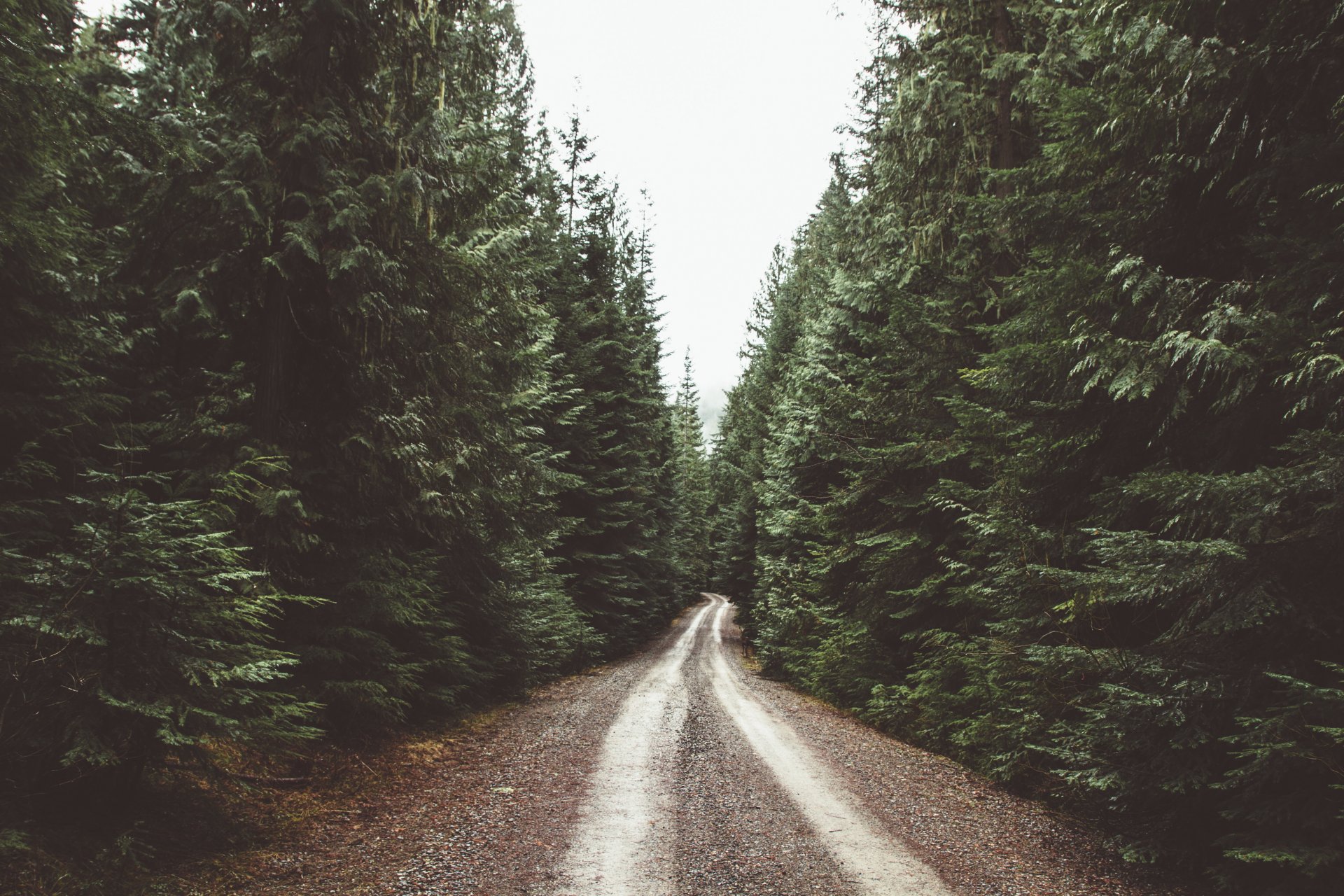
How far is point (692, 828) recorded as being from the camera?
6.30 m

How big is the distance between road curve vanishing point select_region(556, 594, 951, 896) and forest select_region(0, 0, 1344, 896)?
6.24ft

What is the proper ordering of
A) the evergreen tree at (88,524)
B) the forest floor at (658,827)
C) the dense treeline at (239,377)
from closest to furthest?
the evergreen tree at (88,524) → the dense treeline at (239,377) → the forest floor at (658,827)

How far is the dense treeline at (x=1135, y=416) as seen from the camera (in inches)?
175

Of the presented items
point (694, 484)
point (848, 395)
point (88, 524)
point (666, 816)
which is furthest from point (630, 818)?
point (694, 484)

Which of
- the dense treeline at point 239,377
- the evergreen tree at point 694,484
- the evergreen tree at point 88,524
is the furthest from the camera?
the evergreen tree at point 694,484

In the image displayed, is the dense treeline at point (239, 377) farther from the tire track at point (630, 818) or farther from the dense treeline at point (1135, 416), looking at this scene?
the dense treeline at point (1135, 416)

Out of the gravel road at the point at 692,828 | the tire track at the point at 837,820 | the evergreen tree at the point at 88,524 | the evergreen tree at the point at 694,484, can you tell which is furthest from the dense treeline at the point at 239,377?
the evergreen tree at the point at 694,484

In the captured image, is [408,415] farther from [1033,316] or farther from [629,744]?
[1033,316]

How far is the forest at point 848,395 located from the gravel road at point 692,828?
888mm

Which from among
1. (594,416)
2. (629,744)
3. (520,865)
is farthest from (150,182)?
(594,416)

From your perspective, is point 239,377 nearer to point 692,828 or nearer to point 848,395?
point 692,828

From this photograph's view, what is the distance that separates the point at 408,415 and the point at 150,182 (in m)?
3.61

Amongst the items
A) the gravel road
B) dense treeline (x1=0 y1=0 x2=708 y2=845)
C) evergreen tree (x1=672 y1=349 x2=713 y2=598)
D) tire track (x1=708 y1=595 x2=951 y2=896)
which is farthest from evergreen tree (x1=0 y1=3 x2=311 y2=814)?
evergreen tree (x1=672 y1=349 x2=713 y2=598)

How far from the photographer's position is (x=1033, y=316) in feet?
23.2
